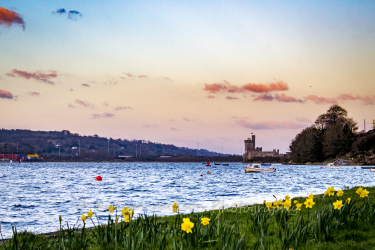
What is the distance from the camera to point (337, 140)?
118 meters

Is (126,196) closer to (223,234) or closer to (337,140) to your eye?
(223,234)

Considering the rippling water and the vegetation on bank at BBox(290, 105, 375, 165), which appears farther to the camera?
the vegetation on bank at BBox(290, 105, 375, 165)

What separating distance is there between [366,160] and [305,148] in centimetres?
2005

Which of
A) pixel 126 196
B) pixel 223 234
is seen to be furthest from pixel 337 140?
pixel 223 234

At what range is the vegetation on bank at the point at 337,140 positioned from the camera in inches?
4673

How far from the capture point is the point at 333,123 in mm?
125500

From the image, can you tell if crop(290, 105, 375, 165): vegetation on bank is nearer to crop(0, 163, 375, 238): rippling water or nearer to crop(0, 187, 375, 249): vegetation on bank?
crop(0, 163, 375, 238): rippling water

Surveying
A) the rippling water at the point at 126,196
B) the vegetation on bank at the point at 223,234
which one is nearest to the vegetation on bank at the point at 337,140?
the rippling water at the point at 126,196

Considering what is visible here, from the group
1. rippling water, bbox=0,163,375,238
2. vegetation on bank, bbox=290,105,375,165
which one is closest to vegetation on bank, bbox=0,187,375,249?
rippling water, bbox=0,163,375,238

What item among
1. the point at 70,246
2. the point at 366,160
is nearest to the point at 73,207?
the point at 70,246

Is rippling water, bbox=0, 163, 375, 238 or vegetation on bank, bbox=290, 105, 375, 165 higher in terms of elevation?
vegetation on bank, bbox=290, 105, 375, 165

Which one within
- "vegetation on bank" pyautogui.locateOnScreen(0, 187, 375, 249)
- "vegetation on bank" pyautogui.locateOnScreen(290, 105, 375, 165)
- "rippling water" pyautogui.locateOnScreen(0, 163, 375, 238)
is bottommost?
"rippling water" pyautogui.locateOnScreen(0, 163, 375, 238)

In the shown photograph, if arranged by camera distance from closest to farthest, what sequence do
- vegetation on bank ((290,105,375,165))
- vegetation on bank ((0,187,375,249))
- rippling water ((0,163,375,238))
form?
vegetation on bank ((0,187,375,249))
rippling water ((0,163,375,238))
vegetation on bank ((290,105,375,165))

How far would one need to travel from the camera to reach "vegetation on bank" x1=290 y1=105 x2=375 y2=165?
11869 cm
